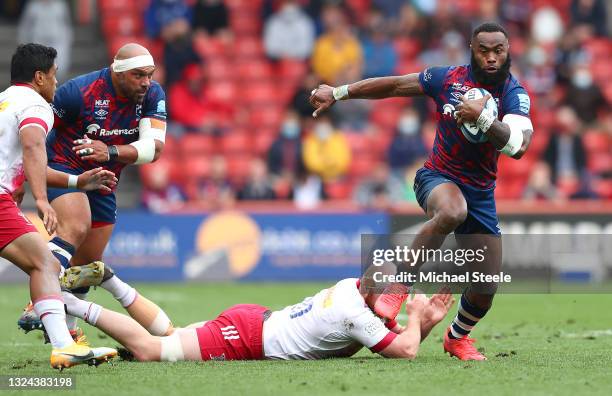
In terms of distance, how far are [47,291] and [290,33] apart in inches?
577

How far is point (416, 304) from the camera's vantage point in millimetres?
8523

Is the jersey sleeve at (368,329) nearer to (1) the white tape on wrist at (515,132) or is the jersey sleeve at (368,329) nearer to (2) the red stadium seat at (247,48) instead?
(1) the white tape on wrist at (515,132)

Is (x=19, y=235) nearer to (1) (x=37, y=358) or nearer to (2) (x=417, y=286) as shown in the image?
(1) (x=37, y=358)

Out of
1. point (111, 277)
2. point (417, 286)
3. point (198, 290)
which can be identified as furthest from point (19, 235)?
point (198, 290)

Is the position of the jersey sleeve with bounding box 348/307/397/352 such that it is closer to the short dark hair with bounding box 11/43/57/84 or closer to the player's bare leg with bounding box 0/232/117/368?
the player's bare leg with bounding box 0/232/117/368

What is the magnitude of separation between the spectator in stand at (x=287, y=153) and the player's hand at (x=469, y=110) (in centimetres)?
1068

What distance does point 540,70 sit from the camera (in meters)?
21.7

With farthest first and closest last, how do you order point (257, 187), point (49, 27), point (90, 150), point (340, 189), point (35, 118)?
1. point (49, 27)
2. point (340, 189)
3. point (257, 187)
4. point (90, 150)
5. point (35, 118)

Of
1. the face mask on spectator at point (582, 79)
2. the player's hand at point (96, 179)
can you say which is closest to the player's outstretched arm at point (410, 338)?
the player's hand at point (96, 179)

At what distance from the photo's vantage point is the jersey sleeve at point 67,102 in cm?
949

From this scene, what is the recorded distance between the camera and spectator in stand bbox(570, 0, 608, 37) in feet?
74.1

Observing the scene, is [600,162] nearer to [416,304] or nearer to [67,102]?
[416,304]

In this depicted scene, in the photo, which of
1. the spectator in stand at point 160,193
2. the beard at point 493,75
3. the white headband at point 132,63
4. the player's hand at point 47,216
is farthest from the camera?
the spectator in stand at point 160,193

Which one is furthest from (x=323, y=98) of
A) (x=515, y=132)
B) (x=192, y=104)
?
(x=192, y=104)
